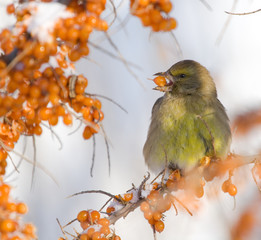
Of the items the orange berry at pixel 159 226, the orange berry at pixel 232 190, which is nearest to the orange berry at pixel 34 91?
the orange berry at pixel 159 226

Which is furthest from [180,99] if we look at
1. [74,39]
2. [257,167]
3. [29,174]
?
[29,174]

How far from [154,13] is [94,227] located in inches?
34.3

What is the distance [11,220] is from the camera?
54.3 inches

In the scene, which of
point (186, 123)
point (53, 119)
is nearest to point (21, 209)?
point (53, 119)

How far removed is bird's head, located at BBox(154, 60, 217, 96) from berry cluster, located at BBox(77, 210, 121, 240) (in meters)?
2.02

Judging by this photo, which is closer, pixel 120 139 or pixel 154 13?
pixel 154 13

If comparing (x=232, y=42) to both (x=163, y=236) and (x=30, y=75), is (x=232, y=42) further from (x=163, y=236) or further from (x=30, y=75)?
(x=30, y=75)

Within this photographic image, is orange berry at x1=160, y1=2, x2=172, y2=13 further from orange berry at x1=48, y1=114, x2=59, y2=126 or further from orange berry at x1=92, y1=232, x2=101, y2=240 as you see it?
orange berry at x1=92, y1=232, x2=101, y2=240

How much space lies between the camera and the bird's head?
12.9ft

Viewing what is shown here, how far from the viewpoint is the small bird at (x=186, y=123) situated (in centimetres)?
356

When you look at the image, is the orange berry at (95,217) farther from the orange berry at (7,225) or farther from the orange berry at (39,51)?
the orange berry at (39,51)

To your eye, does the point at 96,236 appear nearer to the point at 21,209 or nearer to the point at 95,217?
the point at 95,217

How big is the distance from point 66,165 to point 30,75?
5.80m

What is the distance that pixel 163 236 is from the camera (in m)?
6.36
